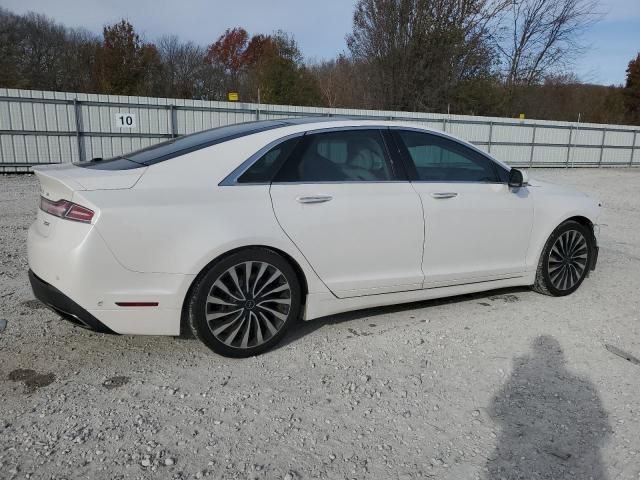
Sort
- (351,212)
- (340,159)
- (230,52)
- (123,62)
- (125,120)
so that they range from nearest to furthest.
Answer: (351,212) → (340,159) → (125,120) → (123,62) → (230,52)

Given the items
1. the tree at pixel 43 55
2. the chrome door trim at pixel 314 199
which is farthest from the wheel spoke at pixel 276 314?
the tree at pixel 43 55

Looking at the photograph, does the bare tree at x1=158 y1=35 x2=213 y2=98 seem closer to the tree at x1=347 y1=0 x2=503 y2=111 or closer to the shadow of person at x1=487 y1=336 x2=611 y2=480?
the tree at x1=347 y1=0 x2=503 y2=111

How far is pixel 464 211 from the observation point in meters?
3.97

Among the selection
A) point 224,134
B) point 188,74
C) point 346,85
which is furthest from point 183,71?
point 224,134

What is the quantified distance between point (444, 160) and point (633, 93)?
5432 cm

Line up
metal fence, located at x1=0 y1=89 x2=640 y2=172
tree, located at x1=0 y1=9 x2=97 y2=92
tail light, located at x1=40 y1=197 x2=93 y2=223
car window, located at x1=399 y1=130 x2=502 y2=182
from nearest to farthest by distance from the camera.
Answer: tail light, located at x1=40 y1=197 x2=93 y2=223 → car window, located at x1=399 y1=130 x2=502 y2=182 → metal fence, located at x1=0 y1=89 x2=640 y2=172 → tree, located at x1=0 y1=9 x2=97 y2=92

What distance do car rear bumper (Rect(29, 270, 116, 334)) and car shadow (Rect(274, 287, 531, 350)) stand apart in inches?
46.2

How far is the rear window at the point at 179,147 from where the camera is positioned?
3.26 metres

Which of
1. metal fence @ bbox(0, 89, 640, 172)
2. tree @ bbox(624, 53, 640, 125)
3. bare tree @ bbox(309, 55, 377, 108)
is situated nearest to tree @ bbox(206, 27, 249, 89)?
bare tree @ bbox(309, 55, 377, 108)

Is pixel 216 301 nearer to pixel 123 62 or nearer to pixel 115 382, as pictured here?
pixel 115 382

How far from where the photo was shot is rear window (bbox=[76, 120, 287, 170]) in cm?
326

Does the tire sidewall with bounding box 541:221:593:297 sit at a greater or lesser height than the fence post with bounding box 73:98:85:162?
lesser

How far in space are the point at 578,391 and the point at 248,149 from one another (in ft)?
8.32

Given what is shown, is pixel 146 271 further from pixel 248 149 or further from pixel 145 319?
pixel 248 149
